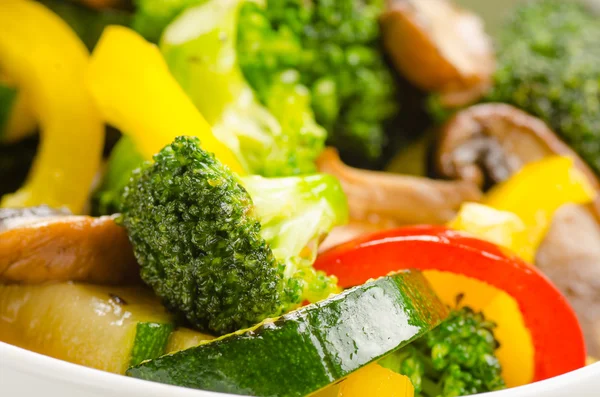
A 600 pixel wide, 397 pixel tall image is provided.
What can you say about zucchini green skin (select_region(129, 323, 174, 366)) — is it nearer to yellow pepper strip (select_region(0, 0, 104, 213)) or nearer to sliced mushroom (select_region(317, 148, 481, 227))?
yellow pepper strip (select_region(0, 0, 104, 213))

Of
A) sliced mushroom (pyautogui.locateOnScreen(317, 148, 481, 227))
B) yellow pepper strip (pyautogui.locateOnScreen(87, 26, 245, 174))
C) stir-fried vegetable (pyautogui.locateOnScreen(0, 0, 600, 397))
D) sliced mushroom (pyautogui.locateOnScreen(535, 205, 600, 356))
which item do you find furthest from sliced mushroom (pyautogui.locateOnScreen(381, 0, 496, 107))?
yellow pepper strip (pyautogui.locateOnScreen(87, 26, 245, 174))

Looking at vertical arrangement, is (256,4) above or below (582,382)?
above

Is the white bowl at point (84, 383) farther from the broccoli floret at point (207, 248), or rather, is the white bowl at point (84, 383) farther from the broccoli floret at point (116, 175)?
the broccoli floret at point (116, 175)

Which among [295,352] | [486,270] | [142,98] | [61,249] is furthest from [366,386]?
[142,98]

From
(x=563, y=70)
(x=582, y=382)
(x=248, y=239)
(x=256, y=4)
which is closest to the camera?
(x=582, y=382)

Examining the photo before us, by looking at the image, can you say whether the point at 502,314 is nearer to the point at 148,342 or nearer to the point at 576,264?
the point at 576,264

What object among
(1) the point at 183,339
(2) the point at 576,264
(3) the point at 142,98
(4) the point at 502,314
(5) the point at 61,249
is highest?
(3) the point at 142,98

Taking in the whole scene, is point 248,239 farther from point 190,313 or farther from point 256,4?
point 256,4

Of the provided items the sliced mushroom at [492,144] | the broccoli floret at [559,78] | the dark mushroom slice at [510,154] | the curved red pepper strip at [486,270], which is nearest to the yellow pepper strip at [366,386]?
the curved red pepper strip at [486,270]

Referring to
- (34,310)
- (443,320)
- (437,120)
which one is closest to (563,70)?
(437,120)
